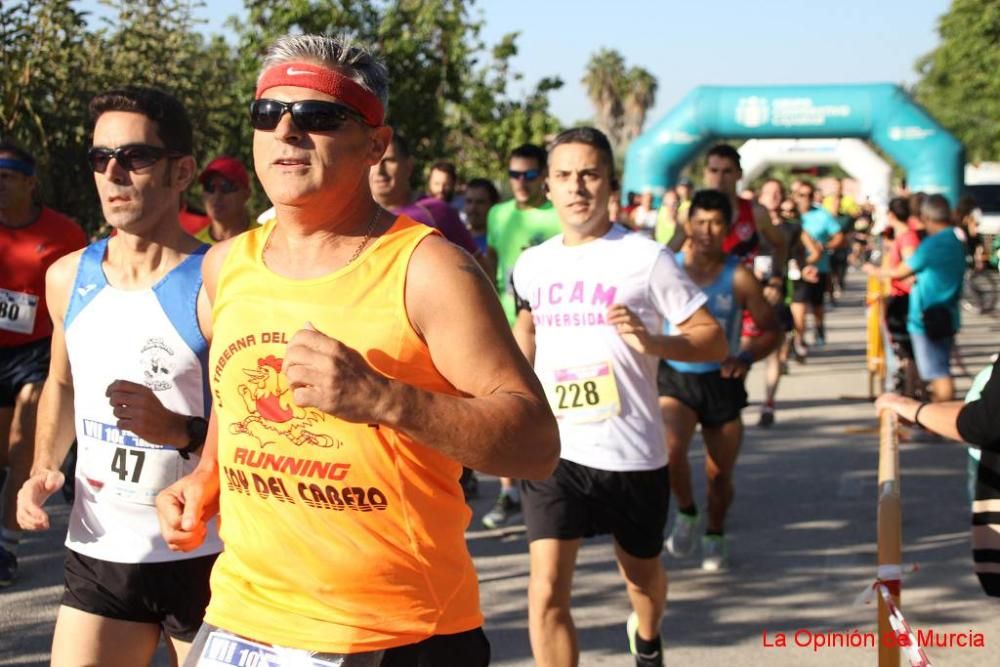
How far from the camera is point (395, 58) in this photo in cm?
1525

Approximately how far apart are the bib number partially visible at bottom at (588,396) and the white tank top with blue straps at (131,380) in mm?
1673

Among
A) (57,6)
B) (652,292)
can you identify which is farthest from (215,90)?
(652,292)

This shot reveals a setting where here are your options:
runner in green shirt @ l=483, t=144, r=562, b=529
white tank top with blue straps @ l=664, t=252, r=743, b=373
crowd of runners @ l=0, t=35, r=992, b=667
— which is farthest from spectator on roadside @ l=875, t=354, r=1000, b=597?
runner in green shirt @ l=483, t=144, r=562, b=529

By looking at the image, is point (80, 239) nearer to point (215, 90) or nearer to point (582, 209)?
point (582, 209)

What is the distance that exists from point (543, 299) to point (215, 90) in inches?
406

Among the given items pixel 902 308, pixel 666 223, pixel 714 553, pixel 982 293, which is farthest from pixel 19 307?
pixel 982 293

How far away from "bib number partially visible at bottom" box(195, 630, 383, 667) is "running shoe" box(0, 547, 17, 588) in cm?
428

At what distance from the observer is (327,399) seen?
1.97 metres

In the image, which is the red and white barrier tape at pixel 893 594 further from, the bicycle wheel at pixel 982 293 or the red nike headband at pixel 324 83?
the bicycle wheel at pixel 982 293

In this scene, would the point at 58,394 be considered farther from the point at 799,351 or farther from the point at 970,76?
the point at 970,76

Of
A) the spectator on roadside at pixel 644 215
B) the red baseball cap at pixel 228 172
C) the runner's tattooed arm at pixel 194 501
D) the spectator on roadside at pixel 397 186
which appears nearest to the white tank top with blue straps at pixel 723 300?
the spectator on roadside at pixel 397 186

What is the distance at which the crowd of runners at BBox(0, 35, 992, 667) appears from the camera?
7.48 ft

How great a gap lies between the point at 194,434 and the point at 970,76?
32779mm

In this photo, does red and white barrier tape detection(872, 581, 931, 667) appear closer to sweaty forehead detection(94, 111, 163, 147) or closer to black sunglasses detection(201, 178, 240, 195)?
sweaty forehead detection(94, 111, 163, 147)
